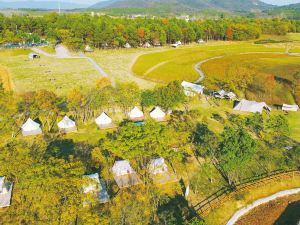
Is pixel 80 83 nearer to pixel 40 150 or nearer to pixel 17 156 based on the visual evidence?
pixel 40 150

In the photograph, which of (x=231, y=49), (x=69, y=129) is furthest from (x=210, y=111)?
(x=231, y=49)

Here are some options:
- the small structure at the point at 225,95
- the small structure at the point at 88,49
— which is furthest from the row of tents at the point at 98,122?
the small structure at the point at 88,49

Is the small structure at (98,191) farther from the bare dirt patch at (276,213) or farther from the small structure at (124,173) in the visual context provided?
the bare dirt patch at (276,213)

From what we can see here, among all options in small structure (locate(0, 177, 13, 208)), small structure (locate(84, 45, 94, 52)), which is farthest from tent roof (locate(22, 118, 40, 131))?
small structure (locate(84, 45, 94, 52))

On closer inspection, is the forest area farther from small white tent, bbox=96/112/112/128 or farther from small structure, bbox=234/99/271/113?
small structure, bbox=234/99/271/113

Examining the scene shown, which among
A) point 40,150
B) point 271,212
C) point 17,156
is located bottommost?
point 271,212
